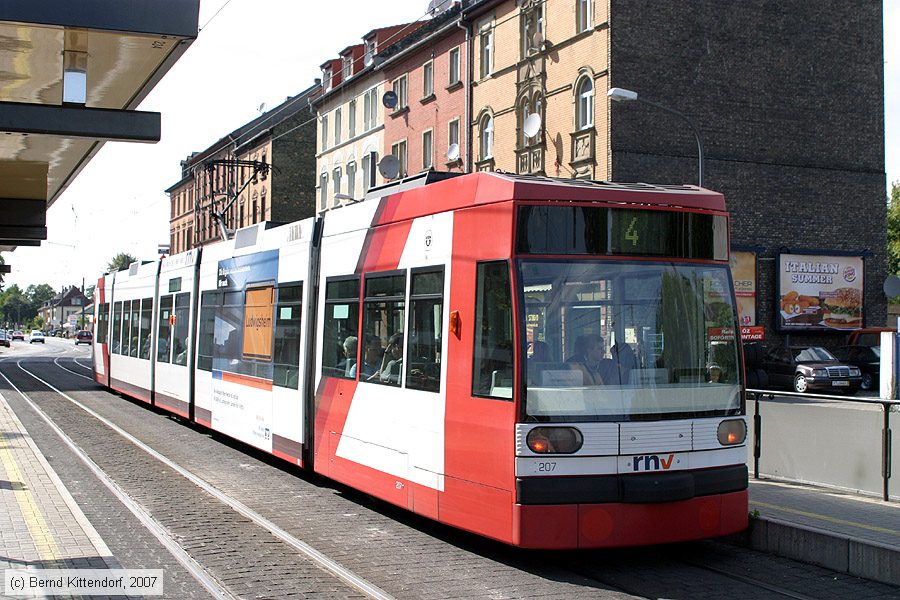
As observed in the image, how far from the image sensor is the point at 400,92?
4478 cm

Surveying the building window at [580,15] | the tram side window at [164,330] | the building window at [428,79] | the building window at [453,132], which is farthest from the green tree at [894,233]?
the tram side window at [164,330]

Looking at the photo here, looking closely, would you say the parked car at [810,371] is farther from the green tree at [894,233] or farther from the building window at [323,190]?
the green tree at [894,233]

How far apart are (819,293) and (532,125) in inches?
436

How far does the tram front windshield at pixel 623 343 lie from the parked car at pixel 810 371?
77.4 feet

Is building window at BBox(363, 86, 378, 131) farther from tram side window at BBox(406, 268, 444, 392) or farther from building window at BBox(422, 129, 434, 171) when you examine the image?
tram side window at BBox(406, 268, 444, 392)

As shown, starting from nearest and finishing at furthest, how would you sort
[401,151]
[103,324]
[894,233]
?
[103,324]
[401,151]
[894,233]

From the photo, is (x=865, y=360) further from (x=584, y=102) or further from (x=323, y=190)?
(x=323, y=190)

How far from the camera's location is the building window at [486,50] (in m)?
37.2

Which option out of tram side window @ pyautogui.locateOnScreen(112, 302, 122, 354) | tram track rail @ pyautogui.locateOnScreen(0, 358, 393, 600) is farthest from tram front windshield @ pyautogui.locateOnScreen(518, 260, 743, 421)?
tram side window @ pyautogui.locateOnScreen(112, 302, 122, 354)

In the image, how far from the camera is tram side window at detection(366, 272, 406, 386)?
929cm

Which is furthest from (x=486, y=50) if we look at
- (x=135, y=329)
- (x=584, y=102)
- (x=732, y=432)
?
(x=732, y=432)

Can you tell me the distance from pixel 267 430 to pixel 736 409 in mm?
6311

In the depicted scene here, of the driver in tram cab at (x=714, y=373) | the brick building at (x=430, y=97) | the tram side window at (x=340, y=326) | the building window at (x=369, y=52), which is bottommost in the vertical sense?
the driver in tram cab at (x=714, y=373)

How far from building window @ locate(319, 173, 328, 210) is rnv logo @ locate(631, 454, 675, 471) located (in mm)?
45612
